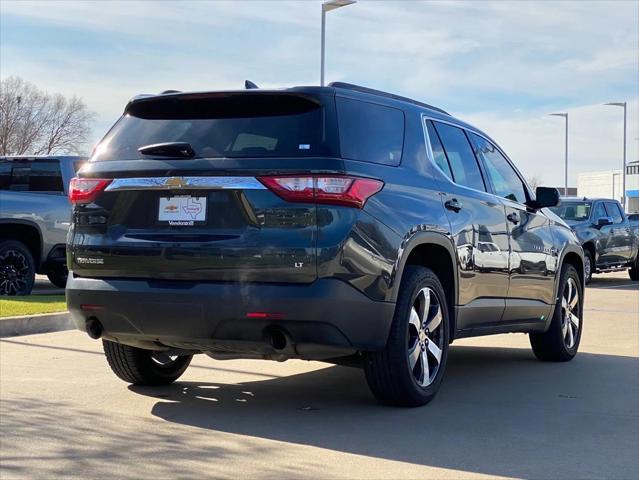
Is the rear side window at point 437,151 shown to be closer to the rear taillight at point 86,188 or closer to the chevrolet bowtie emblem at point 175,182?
the chevrolet bowtie emblem at point 175,182

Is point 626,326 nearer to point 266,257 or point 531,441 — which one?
point 531,441

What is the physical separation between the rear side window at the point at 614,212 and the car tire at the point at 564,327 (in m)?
11.9

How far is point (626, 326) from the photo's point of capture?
11.3 m

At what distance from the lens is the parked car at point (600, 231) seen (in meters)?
19.3

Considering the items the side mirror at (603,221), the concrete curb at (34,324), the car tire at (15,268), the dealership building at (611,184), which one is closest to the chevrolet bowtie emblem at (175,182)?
the concrete curb at (34,324)

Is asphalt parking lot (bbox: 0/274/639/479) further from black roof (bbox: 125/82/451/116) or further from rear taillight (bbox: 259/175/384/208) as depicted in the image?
black roof (bbox: 125/82/451/116)

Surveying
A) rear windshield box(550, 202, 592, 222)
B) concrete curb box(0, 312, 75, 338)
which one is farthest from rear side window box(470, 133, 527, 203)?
rear windshield box(550, 202, 592, 222)

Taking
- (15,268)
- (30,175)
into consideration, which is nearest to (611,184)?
(30,175)

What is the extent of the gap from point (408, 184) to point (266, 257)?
1.18m

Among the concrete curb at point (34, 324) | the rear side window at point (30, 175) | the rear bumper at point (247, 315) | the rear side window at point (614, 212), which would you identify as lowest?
the concrete curb at point (34, 324)

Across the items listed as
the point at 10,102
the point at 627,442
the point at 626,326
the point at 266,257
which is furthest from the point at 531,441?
the point at 10,102

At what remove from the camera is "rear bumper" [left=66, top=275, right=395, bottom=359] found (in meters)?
5.23

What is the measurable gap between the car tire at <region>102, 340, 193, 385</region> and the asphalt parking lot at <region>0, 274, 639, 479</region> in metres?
0.12

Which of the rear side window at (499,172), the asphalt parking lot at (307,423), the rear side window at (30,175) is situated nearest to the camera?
the asphalt parking lot at (307,423)
